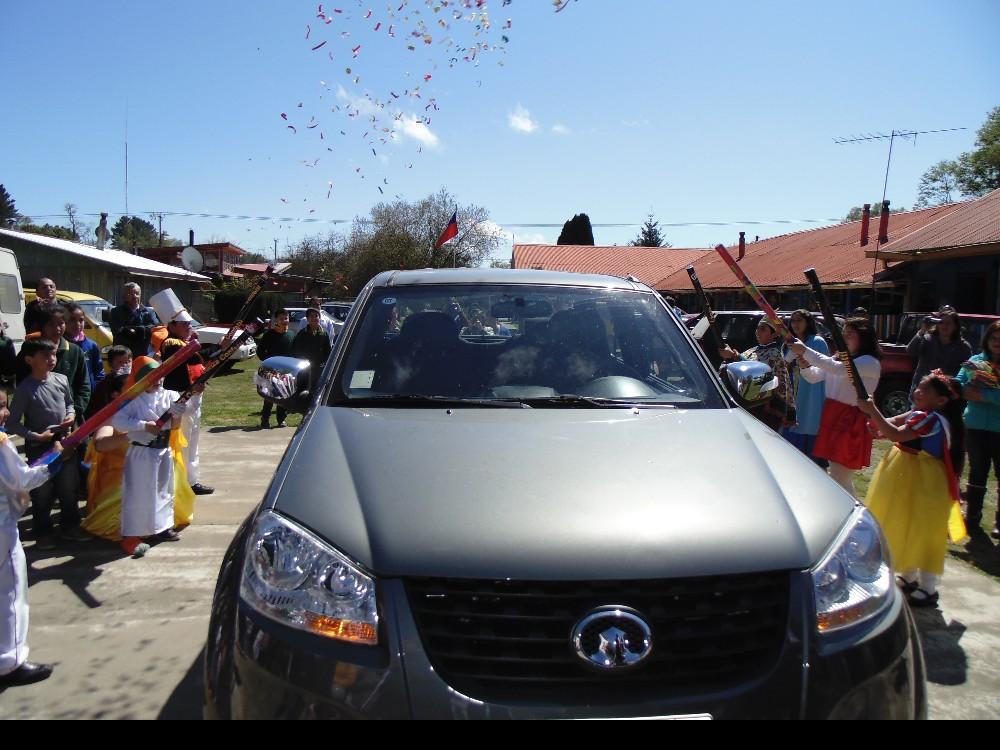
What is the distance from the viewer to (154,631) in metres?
3.98

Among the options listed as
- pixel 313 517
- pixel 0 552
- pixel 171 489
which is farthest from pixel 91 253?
pixel 313 517

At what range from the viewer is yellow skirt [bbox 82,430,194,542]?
559cm

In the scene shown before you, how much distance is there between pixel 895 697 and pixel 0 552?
12.0 ft

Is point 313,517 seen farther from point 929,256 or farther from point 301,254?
point 301,254

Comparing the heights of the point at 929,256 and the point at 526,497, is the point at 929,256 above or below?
above

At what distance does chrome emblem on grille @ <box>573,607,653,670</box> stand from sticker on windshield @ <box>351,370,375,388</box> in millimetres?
1553

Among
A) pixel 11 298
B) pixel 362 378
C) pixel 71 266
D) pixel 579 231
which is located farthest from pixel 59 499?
pixel 579 231

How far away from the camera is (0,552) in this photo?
3.49m

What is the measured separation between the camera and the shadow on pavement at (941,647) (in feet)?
11.9

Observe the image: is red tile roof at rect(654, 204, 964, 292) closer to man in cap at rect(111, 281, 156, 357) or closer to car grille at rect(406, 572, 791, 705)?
man in cap at rect(111, 281, 156, 357)

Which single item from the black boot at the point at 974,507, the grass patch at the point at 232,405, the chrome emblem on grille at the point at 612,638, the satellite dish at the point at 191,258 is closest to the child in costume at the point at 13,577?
the chrome emblem on grille at the point at 612,638

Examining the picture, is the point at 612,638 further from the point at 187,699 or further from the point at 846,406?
the point at 846,406

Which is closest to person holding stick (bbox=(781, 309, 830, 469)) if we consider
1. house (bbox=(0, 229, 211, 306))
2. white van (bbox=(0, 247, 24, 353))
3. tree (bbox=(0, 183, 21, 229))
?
white van (bbox=(0, 247, 24, 353))

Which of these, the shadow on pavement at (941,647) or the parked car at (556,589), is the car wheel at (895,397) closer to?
the shadow on pavement at (941,647)
